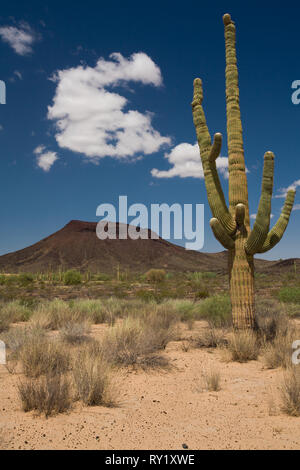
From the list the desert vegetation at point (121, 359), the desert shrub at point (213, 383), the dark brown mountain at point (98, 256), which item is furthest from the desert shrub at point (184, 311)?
the dark brown mountain at point (98, 256)

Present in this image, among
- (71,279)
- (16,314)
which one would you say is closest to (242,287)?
(16,314)

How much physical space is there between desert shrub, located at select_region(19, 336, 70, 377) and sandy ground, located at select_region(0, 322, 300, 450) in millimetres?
351

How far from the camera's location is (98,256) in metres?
88.7

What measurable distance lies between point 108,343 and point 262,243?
418 cm

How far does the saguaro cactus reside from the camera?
25.9ft

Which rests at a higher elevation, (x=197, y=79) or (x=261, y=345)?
(x=197, y=79)

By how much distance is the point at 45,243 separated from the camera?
324 feet

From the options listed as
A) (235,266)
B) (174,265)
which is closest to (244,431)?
(235,266)

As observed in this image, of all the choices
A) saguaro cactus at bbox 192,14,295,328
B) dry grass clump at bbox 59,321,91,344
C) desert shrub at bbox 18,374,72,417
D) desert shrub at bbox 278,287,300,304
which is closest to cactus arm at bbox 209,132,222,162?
saguaro cactus at bbox 192,14,295,328

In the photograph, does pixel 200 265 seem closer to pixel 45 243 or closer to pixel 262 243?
pixel 45 243

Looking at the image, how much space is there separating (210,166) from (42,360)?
226 inches

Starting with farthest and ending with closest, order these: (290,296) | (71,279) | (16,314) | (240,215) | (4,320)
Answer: (71,279) → (290,296) → (16,314) → (4,320) → (240,215)

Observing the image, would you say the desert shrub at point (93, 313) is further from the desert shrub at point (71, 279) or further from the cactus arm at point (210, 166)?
the desert shrub at point (71, 279)

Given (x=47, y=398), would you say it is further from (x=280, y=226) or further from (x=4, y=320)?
(x=4, y=320)
